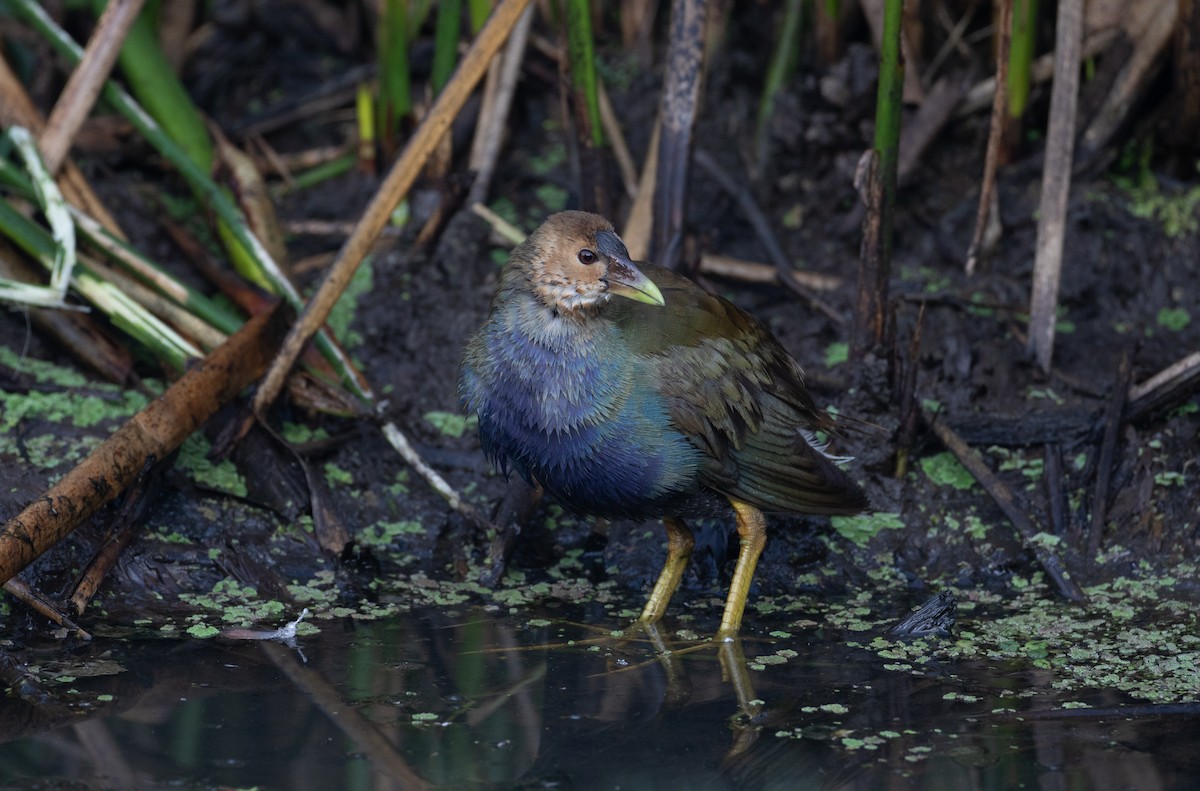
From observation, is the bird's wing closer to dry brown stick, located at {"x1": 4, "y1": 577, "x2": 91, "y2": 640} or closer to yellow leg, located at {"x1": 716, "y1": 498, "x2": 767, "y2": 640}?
yellow leg, located at {"x1": 716, "y1": 498, "x2": 767, "y2": 640}

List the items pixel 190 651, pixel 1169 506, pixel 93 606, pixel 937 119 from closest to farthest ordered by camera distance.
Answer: pixel 190 651 < pixel 93 606 < pixel 1169 506 < pixel 937 119

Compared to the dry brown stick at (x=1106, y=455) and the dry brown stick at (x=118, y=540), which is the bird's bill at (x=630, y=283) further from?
the dry brown stick at (x=1106, y=455)

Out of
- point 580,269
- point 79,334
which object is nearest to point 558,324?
point 580,269

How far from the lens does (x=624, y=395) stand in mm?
3051

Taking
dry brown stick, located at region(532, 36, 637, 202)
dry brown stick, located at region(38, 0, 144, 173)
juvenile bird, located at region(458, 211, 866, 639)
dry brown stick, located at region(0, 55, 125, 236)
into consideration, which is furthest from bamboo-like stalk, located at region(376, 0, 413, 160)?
juvenile bird, located at region(458, 211, 866, 639)

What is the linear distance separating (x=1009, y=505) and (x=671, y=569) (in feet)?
3.16

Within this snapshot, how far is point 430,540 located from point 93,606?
92 cm

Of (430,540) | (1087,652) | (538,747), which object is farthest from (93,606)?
(1087,652)

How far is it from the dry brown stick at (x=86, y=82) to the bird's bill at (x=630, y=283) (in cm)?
209

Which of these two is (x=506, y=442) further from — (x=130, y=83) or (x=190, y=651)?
(x=130, y=83)

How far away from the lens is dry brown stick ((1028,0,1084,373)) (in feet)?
12.9

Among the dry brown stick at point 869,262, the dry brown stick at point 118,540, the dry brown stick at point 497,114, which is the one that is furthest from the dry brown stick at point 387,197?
the dry brown stick at point 869,262

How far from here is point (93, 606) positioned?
3189 mm

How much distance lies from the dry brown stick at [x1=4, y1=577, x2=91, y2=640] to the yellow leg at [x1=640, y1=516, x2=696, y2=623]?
1.33 meters
